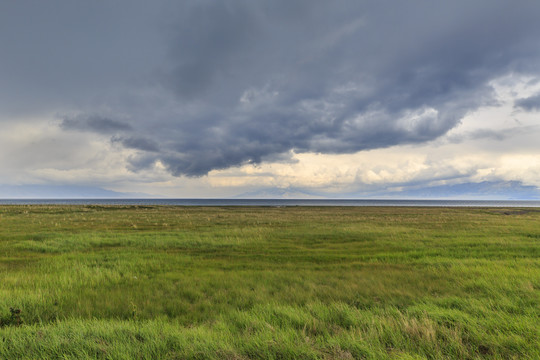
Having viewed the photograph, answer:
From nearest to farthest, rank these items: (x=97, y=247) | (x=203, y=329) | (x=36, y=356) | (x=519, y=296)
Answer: (x=36, y=356) → (x=203, y=329) → (x=519, y=296) → (x=97, y=247)

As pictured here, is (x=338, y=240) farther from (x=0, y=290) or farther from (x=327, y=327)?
(x=0, y=290)

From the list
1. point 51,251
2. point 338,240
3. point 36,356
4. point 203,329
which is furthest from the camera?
point 338,240

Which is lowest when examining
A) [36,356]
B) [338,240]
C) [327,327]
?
[338,240]

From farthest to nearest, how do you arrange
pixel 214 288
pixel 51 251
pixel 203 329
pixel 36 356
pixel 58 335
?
1. pixel 51 251
2. pixel 214 288
3. pixel 203 329
4. pixel 58 335
5. pixel 36 356

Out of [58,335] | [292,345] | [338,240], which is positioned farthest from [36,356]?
[338,240]

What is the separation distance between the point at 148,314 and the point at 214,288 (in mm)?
2566

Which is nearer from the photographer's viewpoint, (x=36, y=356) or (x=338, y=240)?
(x=36, y=356)

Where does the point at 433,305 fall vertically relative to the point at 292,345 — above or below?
below

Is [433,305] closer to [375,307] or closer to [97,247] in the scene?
[375,307]

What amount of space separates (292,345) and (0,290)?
971 centimetres

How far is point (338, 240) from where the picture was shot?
68.5 feet

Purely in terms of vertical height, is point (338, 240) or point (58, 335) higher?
point (58, 335)

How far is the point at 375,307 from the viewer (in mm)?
6605

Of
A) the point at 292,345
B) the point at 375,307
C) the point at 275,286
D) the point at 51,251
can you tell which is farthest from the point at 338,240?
the point at 51,251
